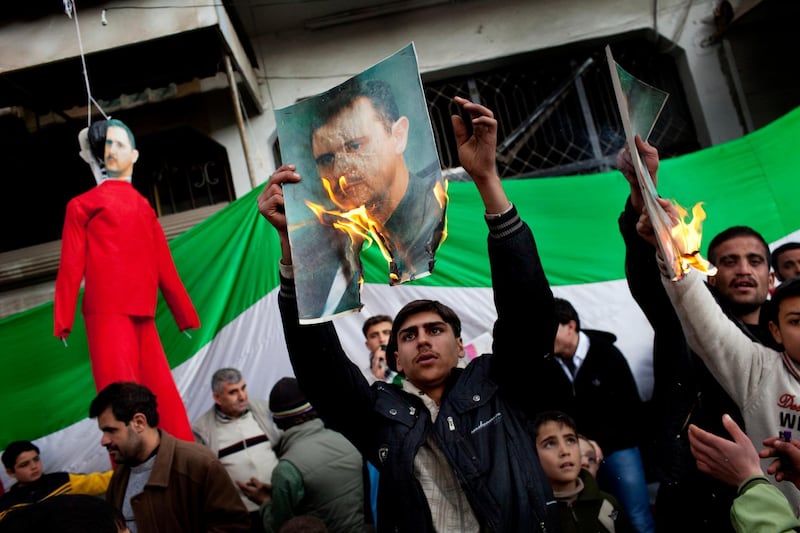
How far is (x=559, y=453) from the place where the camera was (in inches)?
116

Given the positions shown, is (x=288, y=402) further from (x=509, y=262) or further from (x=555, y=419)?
(x=509, y=262)

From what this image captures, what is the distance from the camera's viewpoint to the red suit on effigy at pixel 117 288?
12.5 ft

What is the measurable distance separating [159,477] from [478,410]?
5.11ft

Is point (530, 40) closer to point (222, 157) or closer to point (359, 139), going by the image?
point (222, 157)

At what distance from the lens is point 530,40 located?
734cm

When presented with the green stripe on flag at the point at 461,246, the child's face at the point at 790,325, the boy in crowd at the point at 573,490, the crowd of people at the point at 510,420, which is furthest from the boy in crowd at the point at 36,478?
the child's face at the point at 790,325

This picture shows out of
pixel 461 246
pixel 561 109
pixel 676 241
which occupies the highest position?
pixel 561 109

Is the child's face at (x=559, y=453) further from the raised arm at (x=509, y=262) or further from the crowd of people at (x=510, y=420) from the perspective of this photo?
the raised arm at (x=509, y=262)

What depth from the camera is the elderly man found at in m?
3.77

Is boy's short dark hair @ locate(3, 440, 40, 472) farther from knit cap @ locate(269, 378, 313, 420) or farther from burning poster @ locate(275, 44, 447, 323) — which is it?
burning poster @ locate(275, 44, 447, 323)

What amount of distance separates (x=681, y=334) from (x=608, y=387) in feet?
2.75

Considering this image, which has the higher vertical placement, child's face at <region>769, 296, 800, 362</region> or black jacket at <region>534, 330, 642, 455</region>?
child's face at <region>769, 296, 800, 362</region>

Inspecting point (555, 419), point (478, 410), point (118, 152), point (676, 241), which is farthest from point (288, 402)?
point (676, 241)

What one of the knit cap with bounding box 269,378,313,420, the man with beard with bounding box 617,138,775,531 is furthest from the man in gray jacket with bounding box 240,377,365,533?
the man with beard with bounding box 617,138,775,531
